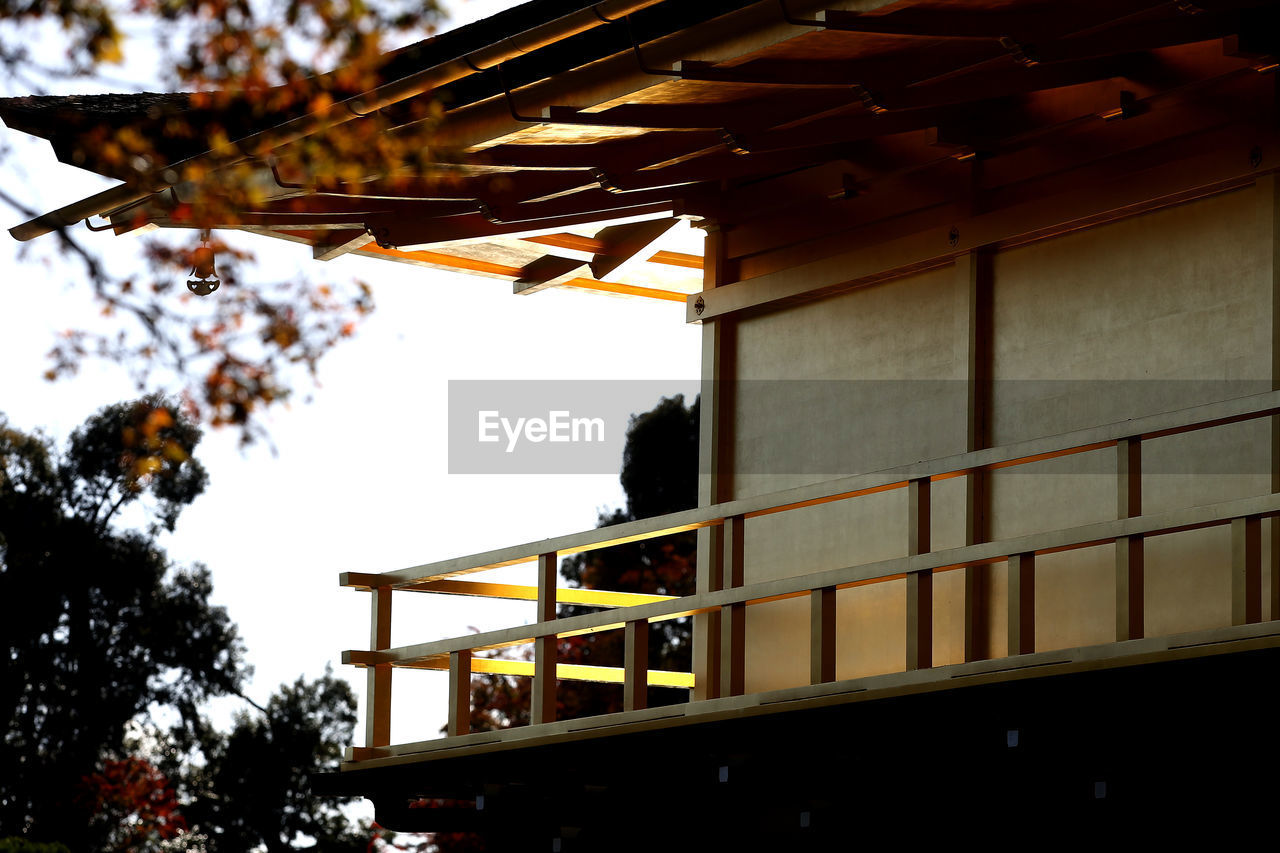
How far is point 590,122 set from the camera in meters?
7.68

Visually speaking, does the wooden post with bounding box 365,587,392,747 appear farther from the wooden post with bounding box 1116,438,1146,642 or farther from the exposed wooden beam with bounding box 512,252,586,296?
the wooden post with bounding box 1116,438,1146,642

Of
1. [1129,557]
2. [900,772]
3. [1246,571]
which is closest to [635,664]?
[900,772]

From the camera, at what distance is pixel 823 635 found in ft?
24.3

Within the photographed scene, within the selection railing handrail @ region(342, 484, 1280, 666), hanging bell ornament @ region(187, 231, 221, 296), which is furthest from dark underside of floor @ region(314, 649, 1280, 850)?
hanging bell ornament @ region(187, 231, 221, 296)

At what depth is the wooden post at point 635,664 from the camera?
27.2 feet

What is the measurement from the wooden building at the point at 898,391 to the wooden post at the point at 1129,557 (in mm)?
15

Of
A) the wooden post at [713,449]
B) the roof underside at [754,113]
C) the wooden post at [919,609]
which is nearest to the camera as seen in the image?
the roof underside at [754,113]

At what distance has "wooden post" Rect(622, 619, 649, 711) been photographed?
8305mm

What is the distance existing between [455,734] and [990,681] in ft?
11.2

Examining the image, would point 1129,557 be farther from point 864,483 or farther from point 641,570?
point 641,570

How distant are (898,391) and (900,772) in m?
2.13

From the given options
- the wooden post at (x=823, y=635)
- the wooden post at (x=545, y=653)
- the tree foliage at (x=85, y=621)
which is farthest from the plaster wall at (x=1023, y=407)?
the tree foliage at (x=85, y=621)

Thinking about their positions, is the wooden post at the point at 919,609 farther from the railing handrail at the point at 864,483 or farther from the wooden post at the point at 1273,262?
the wooden post at the point at 1273,262

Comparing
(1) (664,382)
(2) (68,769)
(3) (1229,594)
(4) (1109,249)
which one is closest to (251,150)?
(4) (1109,249)
